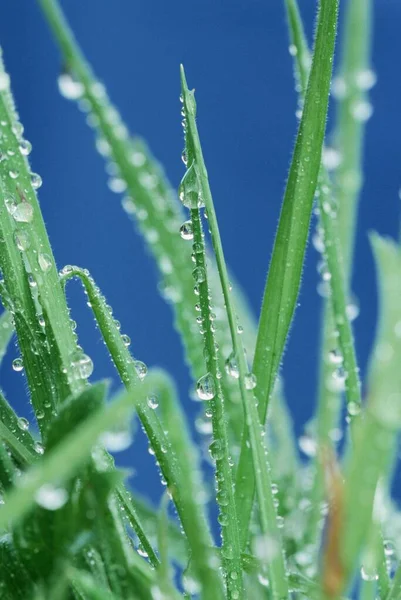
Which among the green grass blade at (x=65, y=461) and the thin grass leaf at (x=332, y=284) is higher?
the thin grass leaf at (x=332, y=284)

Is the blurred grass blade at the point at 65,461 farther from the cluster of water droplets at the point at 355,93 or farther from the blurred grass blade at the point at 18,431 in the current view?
the cluster of water droplets at the point at 355,93

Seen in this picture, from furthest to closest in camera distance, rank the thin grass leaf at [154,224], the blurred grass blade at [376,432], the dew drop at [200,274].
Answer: the thin grass leaf at [154,224] < the dew drop at [200,274] < the blurred grass blade at [376,432]

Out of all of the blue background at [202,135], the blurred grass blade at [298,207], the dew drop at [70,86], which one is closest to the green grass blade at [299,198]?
the blurred grass blade at [298,207]

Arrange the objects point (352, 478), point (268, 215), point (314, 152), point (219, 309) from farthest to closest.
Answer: point (268, 215) < point (219, 309) < point (314, 152) < point (352, 478)

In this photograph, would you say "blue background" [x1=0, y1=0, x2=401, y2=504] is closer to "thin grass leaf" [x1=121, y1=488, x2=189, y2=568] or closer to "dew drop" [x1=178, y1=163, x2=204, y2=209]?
"thin grass leaf" [x1=121, y1=488, x2=189, y2=568]

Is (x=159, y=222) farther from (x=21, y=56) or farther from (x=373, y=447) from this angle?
(x=21, y=56)

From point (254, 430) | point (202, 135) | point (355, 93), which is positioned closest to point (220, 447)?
point (254, 430)

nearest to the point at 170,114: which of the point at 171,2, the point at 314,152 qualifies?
the point at 171,2
